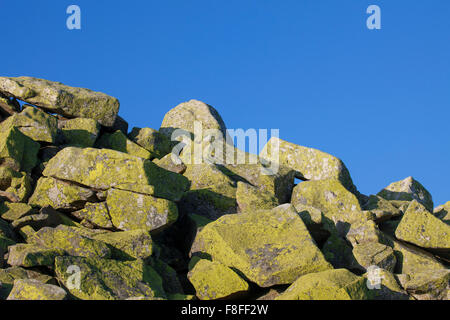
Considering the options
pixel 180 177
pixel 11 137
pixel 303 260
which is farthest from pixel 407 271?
pixel 11 137

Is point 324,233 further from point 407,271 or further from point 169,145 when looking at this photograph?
point 169,145

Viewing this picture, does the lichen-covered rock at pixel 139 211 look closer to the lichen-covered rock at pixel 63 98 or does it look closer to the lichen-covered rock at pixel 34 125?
the lichen-covered rock at pixel 34 125

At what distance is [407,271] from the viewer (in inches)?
747

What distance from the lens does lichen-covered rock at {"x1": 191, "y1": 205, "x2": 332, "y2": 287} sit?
15.7m

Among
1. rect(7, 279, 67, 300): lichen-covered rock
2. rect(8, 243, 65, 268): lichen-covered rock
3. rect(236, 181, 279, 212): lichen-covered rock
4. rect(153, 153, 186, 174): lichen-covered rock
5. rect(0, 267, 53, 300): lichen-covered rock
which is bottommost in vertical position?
rect(7, 279, 67, 300): lichen-covered rock

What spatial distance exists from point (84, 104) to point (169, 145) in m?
4.66

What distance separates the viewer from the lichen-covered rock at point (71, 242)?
49.9ft

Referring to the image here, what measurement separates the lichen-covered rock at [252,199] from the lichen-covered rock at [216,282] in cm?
487

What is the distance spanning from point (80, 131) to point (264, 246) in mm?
11021

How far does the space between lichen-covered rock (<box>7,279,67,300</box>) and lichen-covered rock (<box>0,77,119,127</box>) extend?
13002 millimetres

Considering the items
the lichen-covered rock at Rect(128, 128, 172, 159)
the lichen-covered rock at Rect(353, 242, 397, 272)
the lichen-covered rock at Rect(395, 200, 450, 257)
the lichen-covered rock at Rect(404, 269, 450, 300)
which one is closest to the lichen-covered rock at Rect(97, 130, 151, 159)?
the lichen-covered rock at Rect(128, 128, 172, 159)

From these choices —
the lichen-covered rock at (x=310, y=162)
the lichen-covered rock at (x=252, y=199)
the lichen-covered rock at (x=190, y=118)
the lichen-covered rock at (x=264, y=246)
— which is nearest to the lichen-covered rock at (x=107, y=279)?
the lichen-covered rock at (x=264, y=246)

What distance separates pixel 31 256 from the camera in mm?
14312

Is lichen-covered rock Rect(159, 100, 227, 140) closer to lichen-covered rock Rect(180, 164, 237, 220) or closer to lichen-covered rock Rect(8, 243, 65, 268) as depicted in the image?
lichen-covered rock Rect(180, 164, 237, 220)
